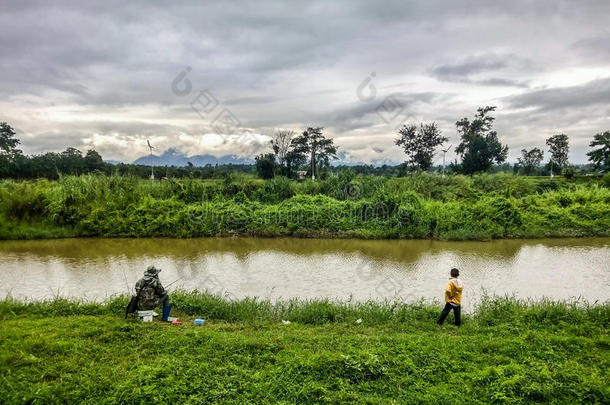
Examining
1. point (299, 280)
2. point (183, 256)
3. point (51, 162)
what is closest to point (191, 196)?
point (183, 256)

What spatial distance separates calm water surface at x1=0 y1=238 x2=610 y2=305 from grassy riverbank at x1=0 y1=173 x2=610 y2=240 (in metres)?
0.96

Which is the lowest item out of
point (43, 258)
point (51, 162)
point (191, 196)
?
point (43, 258)

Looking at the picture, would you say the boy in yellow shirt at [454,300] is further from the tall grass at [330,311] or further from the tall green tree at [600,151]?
the tall green tree at [600,151]

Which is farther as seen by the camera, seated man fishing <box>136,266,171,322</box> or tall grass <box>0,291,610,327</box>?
tall grass <box>0,291,610,327</box>

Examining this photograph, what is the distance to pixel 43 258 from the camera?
41.1ft

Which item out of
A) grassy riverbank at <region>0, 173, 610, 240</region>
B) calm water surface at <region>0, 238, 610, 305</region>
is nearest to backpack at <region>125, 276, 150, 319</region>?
calm water surface at <region>0, 238, 610, 305</region>

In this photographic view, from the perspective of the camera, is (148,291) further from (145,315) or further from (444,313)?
(444,313)

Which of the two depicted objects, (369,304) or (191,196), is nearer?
(369,304)

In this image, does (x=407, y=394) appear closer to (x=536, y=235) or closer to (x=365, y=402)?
(x=365, y=402)

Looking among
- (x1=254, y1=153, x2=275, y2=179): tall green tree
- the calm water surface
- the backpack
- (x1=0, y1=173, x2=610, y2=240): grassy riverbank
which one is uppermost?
(x1=254, y1=153, x2=275, y2=179): tall green tree

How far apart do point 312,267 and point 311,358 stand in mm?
6681

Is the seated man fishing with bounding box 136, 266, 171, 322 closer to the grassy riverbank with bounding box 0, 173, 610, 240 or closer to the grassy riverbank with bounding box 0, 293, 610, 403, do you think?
the grassy riverbank with bounding box 0, 293, 610, 403

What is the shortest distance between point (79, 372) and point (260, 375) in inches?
89.1

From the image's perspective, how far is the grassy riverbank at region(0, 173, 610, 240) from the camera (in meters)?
16.6
